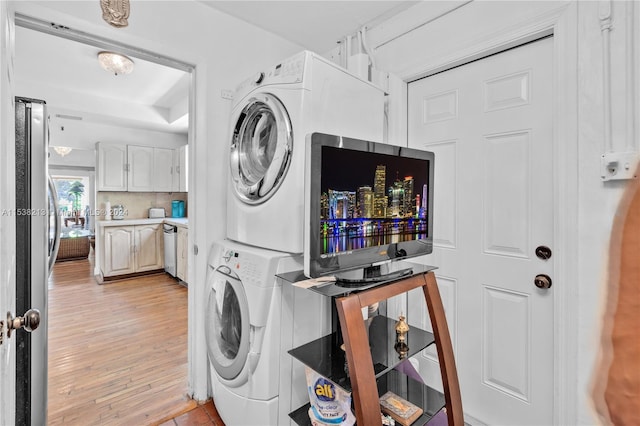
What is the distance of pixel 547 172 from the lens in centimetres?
140

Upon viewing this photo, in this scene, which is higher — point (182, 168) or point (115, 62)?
point (115, 62)

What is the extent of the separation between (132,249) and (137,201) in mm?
941

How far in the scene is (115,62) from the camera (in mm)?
2822

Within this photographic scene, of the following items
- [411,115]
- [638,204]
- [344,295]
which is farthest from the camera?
[411,115]

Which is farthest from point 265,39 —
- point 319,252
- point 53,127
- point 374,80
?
point 53,127

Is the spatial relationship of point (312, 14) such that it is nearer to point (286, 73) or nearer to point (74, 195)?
point (286, 73)

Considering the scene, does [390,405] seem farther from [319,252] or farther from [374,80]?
[374,80]

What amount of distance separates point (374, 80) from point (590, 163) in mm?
1290

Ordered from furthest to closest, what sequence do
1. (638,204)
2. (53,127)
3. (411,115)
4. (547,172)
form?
1. (53,127)
2. (411,115)
3. (547,172)
4. (638,204)

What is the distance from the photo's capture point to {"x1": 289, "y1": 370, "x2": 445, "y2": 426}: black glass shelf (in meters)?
1.23

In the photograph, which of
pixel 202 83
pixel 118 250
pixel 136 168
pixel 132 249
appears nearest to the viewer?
pixel 202 83

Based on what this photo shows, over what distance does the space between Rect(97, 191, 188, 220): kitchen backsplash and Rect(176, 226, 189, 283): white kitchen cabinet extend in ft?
4.14

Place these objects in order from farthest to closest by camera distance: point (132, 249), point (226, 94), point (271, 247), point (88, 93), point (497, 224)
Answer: point (132, 249)
point (88, 93)
point (226, 94)
point (497, 224)
point (271, 247)

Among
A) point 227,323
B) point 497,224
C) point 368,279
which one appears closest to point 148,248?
point 227,323
